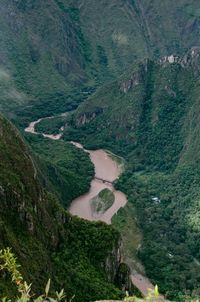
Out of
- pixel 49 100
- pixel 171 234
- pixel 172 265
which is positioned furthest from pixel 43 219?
pixel 49 100

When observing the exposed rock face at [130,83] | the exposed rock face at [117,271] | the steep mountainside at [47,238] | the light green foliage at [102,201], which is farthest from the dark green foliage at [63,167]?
the exposed rock face at [117,271]

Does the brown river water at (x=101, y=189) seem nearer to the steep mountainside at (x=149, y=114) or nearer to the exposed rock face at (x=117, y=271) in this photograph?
the steep mountainside at (x=149, y=114)

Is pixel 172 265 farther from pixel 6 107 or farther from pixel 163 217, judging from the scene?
pixel 6 107

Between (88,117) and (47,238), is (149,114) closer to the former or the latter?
(88,117)

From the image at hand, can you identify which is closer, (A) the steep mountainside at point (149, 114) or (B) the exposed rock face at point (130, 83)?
(A) the steep mountainside at point (149, 114)

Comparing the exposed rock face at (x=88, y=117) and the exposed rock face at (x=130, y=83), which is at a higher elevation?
the exposed rock face at (x=130, y=83)

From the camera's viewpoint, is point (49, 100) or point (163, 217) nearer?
point (163, 217)

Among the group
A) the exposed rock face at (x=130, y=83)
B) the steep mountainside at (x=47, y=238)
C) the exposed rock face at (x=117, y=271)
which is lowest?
the exposed rock face at (x=130, y=83)
